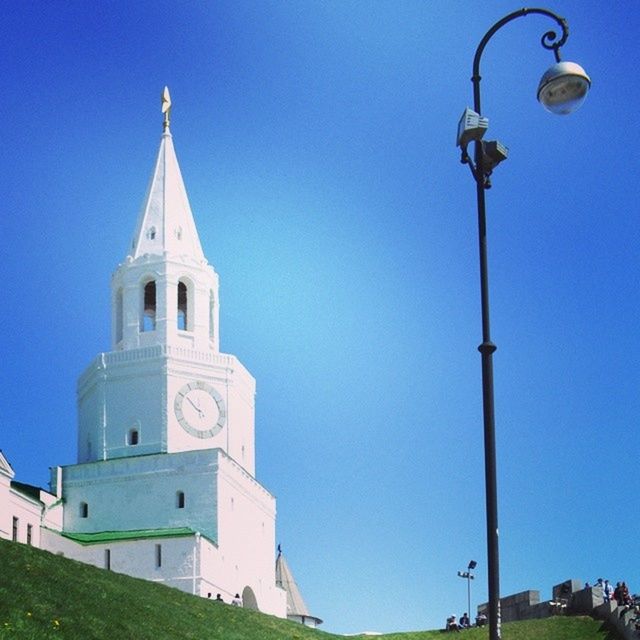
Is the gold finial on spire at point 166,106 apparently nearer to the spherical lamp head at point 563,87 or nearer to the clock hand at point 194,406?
the clock hand at point 194,406

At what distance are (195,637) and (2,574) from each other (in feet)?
18.0

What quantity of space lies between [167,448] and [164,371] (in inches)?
148

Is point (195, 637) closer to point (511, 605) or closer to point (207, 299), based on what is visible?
point (511, 605)

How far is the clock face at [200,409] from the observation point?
225 ft

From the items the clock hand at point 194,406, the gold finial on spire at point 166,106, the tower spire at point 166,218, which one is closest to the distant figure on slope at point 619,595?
the clock hand at point 194,406

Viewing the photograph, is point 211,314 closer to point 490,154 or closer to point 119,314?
point 119,314

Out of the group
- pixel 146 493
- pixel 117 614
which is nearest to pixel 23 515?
pixel 146 493

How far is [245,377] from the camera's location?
71688 mm

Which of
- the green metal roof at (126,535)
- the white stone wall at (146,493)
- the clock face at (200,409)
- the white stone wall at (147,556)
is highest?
the clock face at (200,409)

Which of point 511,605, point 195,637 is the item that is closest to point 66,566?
point 195,637

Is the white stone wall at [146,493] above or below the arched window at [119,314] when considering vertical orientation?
below

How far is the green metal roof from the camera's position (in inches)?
2547

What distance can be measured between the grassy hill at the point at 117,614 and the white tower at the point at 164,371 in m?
20.9

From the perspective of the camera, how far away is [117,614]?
33156 millimetres
